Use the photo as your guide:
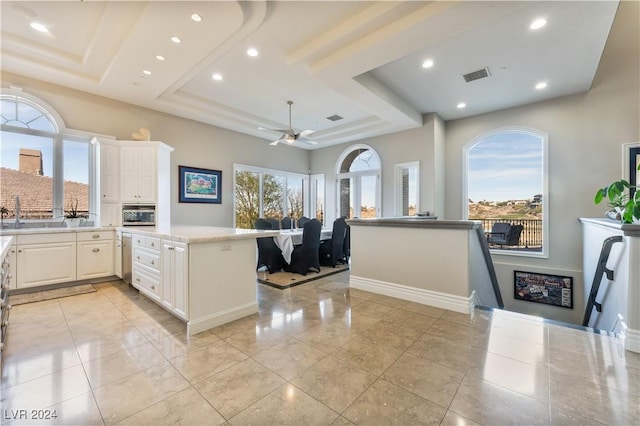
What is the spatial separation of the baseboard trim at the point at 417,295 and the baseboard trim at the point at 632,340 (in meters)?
1.14

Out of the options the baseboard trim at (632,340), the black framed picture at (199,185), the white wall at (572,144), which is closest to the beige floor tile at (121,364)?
the baseboard trim at (632,340)

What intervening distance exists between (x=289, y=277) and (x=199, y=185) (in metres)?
3.02

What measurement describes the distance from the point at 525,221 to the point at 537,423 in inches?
206

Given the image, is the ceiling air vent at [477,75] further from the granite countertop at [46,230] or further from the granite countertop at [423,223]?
the granite countertop at [46,230]

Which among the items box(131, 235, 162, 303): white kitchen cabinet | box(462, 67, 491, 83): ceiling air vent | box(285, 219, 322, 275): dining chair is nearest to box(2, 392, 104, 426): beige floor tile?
box(131, 235, 162, 303): white kitchen cabinet

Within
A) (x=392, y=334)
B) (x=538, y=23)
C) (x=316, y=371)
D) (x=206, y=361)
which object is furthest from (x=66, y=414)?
Result: (x=538, y=23)

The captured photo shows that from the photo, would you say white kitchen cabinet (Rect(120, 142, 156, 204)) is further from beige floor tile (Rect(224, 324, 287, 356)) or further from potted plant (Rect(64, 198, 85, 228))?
beige floor tile (Rect(224, 324, 287, 356))

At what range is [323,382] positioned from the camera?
1781mm

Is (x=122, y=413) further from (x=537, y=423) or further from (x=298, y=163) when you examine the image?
(x=298, y=163)

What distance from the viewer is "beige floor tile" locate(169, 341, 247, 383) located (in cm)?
188

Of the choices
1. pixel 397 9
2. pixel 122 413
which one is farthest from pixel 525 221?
pixel 122 413

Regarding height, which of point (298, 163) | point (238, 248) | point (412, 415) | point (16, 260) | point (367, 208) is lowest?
point (412, 415)

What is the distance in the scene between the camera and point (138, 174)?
4.61 metres

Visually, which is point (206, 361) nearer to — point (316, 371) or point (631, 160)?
point (316, 371)
